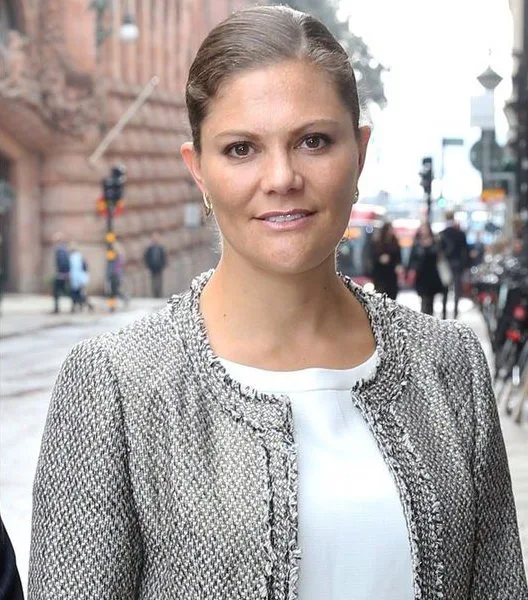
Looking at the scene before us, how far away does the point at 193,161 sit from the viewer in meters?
2.53

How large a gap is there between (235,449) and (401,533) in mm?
264

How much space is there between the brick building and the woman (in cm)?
3550

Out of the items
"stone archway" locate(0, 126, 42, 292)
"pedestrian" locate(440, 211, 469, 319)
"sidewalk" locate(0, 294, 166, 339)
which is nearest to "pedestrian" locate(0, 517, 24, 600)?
"sidewalk" locate(0, 294, 166, 339)

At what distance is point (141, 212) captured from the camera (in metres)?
47.7

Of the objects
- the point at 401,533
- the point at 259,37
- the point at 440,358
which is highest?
the point at 259,37

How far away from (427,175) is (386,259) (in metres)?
11.1

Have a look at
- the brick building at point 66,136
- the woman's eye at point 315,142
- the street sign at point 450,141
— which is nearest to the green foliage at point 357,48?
the brick building at point 66,136

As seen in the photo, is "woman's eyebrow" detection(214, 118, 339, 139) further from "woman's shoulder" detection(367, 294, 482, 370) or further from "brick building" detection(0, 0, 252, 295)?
"brick building" detection(0, 0, 252, 295)

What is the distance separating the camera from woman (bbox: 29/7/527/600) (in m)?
2.30

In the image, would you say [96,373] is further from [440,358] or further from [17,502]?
[17,502]

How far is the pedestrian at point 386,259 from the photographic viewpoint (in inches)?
923

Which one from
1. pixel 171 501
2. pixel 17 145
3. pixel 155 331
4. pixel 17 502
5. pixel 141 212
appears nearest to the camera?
pixel 171 501

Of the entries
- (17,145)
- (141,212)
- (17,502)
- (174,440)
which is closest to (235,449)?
(174,440)

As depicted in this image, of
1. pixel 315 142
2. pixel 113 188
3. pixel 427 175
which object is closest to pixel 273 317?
pixel 315 142
